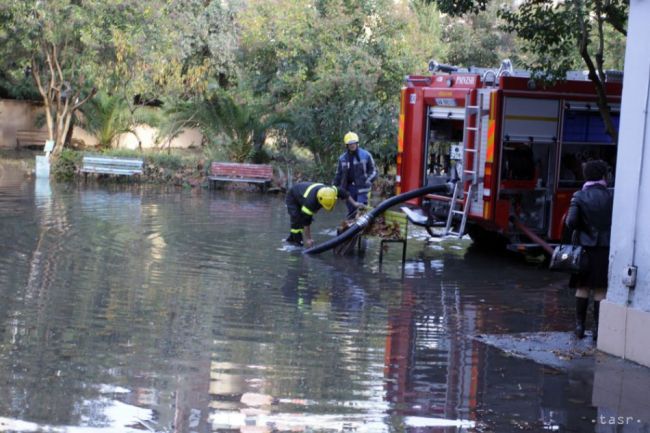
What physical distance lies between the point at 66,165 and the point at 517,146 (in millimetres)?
14412

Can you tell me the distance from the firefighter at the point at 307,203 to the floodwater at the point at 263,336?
1.13 ft

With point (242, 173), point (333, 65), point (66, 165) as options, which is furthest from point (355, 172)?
point (66, 165)

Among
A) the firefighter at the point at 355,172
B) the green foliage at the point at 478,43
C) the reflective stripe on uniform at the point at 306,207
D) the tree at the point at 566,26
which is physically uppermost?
the green foliage at the point at 478,43

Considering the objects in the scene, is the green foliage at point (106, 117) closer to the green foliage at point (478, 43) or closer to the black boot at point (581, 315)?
the green foliage at point (478, 43)

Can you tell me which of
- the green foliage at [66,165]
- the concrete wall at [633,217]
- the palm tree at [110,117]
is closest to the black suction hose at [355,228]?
the concrete wall at [633,217]

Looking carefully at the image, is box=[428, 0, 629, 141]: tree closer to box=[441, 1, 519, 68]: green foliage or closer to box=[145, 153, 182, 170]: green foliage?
box=[145, 153, 182, 170]: green foliage

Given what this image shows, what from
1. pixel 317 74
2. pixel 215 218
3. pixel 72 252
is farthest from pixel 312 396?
pixel 317 74

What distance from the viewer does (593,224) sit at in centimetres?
876

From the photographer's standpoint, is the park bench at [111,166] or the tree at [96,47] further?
the park bench at [111,166]

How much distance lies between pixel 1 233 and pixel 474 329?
26.2ft

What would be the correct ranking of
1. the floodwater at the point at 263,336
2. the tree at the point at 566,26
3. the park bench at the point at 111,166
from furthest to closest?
1. the park bench at the point at 111,166
2. the tree at the point at 566,26
3. the floodwater at the point at 263,336

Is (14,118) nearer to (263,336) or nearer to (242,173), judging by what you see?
(242,173)

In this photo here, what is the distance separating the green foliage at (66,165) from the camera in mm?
24562

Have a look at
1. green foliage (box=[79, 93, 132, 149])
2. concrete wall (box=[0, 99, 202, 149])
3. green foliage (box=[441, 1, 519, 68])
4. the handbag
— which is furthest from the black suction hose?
green foliage (box=[441, 1, 519, 68])
